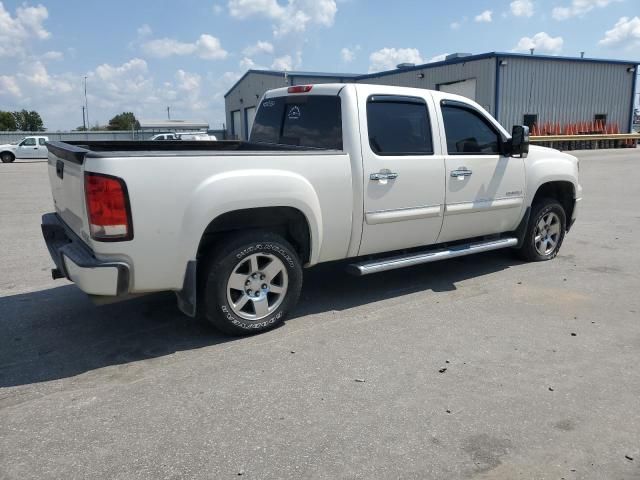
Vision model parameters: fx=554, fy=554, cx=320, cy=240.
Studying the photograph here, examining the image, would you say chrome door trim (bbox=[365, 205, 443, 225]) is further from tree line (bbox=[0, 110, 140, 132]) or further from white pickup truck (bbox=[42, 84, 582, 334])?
tree line (bbox=[0, 110, 140, 132])

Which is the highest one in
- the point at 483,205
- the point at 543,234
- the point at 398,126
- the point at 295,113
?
the point at 295,113

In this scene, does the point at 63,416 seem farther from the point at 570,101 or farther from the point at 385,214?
the point at 570,101

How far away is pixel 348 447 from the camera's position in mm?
2965

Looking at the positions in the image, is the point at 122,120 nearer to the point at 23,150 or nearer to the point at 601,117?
the point at 23,150

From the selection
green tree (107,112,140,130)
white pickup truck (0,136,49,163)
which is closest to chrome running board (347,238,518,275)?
white pickup truck (0,136,49,163)

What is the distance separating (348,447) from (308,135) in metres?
3.19

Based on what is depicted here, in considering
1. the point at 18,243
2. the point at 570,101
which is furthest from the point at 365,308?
the point at 570,101

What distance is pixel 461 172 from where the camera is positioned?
5.59 meters

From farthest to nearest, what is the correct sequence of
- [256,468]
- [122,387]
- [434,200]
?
[434,200]
[122,387]
[256,468]

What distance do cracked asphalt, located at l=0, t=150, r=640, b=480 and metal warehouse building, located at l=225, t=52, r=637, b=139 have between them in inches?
942

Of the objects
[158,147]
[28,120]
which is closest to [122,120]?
[28,120]

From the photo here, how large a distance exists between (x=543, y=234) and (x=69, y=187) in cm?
535

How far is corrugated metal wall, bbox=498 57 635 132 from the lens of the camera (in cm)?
2842

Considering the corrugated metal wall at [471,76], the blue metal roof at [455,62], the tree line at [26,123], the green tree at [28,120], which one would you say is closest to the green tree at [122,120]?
the tree line at [26,123]
